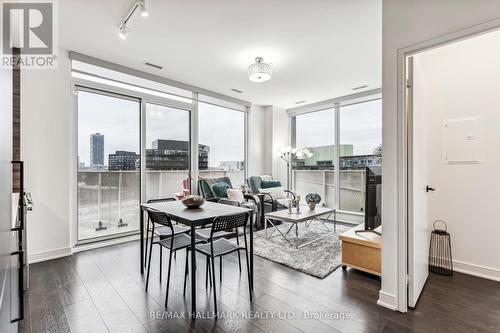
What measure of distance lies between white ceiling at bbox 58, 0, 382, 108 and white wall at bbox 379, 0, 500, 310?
18.2 inches

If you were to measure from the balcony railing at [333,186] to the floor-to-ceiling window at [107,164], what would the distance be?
400 cm

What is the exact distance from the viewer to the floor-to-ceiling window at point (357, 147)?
17.1 feet

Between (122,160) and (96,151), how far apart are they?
400 millimetres

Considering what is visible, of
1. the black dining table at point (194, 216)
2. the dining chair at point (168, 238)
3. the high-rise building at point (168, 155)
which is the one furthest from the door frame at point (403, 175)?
the high-rise building at point (168, 155)

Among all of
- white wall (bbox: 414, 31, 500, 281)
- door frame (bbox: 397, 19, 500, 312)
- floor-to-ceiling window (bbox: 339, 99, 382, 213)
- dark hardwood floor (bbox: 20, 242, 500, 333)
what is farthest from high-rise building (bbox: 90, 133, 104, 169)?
floor-to-ceiling window (bbox: 339, 99, 382, 213)

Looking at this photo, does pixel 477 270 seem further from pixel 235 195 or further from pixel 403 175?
pixel 235 195

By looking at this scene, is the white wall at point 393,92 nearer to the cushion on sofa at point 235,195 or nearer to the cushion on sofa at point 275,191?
the cushion on sofa at point 235,195

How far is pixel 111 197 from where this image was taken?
13.2 ft

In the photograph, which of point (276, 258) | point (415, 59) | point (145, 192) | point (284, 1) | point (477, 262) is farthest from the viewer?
point (145, 192)

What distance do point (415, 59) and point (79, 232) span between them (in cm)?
464

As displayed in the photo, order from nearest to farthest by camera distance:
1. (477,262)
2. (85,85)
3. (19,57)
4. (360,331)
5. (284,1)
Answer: (360,331) → (284,1) → (477,262) → (19,57) → (85,85)

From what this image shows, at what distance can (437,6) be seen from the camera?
1.87 m

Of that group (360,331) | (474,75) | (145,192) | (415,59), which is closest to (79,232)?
(145,192)

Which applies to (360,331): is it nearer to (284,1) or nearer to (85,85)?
(284,1)
